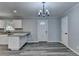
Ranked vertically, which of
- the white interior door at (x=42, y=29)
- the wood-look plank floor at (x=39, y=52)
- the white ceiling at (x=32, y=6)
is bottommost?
the wood-look plank floor at (x=39, y=52)

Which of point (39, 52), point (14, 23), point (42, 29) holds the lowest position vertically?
point (39, 52)

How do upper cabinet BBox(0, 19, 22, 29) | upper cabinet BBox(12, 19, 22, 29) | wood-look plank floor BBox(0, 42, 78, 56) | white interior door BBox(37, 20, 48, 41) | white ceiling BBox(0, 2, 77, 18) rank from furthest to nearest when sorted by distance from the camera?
1. white interior door BBox(37, 20, 48, 41)
2. upper cabinet BBox(12, 19, 22, 29)
3. upper cabinet BBox(0, 19, 22, 29)
4. wood-look plank floor BBox(0, 42, 78, 56)
5. white ceiling BBox(0, 2, 77, 18)

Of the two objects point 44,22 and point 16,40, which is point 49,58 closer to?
point 16,40

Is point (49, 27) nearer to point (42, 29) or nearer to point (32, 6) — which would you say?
point (42, 29)

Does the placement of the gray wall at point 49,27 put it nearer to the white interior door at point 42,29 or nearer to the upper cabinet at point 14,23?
the white interior door at point 42,29

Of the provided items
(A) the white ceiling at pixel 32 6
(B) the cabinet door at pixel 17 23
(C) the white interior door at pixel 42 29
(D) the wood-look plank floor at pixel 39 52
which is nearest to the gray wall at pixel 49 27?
(C) the white interior door at pixel 42 29

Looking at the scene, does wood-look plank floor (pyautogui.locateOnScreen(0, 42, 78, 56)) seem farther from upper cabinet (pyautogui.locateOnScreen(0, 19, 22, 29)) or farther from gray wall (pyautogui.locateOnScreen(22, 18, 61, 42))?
gray wall (pyautogui.locateOnScreen(22, 18, 61, 42))

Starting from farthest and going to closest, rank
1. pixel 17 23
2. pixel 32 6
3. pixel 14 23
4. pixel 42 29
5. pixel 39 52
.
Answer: pixel 42 29, pixel 17 23, pixel 14 23, pixel 39 52, pixel 32 6

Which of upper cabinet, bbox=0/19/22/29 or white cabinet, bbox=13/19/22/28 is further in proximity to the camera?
white cabinet, bbox=13/19/22/28

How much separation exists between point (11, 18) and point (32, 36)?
1729 millimetres

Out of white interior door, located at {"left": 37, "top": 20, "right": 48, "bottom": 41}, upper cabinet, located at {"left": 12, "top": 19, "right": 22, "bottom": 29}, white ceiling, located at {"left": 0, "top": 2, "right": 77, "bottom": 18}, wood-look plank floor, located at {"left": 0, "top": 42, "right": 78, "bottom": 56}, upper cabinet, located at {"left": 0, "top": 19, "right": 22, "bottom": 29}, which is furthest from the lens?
white interior door, located at {"left": 37, "top": 20, "right": 48, "bottom": 41}

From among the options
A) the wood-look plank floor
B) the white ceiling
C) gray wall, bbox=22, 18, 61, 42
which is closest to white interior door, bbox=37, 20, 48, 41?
gray wall, bbox=22, 18, 61, 42

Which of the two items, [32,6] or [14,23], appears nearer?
[32,6]

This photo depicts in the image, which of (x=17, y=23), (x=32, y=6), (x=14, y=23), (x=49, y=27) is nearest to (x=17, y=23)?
(x=17, y=23)
